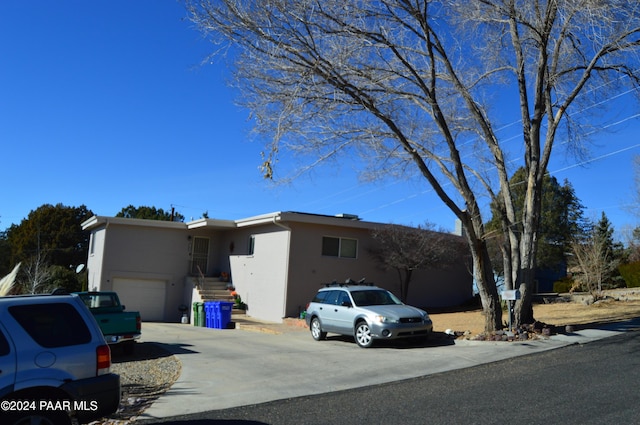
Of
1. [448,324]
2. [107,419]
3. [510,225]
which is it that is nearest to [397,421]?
[107,419]

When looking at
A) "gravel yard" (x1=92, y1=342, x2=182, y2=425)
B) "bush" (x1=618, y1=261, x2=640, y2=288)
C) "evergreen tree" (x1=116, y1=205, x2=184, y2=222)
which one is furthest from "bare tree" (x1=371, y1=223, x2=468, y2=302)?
"evergreen tree" (x1=116, y1=205, x2=184, y2=222)

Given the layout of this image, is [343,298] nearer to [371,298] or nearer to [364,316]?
[371,298]

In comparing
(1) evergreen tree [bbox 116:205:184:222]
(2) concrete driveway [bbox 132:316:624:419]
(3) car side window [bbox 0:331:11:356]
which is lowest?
(2) concrete driveway [bbox 132:316:624:419]

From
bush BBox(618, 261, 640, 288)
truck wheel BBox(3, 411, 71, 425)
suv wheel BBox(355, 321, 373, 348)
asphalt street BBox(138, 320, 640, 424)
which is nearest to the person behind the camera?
truck wheel BBox(3, 411, 71, 425)

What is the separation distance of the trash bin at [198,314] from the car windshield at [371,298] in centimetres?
968

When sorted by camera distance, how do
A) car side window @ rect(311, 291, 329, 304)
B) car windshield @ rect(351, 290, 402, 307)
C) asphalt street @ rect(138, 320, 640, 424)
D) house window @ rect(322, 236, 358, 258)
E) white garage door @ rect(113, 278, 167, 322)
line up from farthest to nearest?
white garage door @ rect(113, 278, 167, 322), house window @ rect(322, 236, 358, 258), car side window @ rect(311, 291, 329, 304), car windshield @ rect(351, 290, 402, 307), asphalt street @ rect(138, 320, 640, 424)

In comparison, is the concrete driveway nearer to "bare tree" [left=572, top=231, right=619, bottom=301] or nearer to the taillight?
the taillight

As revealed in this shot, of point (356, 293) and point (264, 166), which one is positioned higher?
point (264, 166)

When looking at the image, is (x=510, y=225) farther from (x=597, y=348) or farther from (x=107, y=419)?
(x=107, y=419)

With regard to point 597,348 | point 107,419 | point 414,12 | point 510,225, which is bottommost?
point 107,419

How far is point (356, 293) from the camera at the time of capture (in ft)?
49.5

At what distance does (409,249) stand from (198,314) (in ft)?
28.9

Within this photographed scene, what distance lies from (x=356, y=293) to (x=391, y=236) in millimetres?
7660

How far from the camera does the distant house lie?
2216cm
